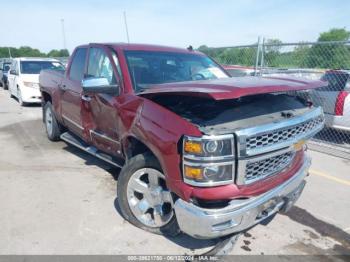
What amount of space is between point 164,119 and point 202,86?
44cm

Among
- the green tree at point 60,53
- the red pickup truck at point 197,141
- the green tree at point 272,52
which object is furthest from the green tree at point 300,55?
the green tree at point 60,53

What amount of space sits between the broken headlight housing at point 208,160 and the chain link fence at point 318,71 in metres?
1.99

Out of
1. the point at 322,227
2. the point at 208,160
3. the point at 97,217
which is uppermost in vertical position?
the point at 208,160

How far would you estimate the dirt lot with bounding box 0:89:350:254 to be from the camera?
3.14 meters

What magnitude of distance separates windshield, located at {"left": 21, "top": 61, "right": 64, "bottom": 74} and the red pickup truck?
872 centimetres

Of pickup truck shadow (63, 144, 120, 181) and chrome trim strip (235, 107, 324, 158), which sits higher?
chrome trim strip (235, 107, 324, 158)

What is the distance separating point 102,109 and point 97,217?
1.32 metres

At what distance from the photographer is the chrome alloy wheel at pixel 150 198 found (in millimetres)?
3117

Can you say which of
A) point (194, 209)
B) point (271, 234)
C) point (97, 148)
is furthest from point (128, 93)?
point (271, 234)

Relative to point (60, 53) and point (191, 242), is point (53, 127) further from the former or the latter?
point (60, 53)

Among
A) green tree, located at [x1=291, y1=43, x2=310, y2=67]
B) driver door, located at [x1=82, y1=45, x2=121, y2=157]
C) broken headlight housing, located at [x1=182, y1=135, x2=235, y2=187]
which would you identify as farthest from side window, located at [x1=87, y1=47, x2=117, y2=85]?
green tree, located at [x1=291, y1=43, x2=310, y2=67]

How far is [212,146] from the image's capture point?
96.9 inches

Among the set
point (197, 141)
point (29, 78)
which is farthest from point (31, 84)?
point (197, 141)

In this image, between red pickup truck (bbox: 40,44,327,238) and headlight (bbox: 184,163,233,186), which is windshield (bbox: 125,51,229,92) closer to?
red pickup truck (bbox: 40,44,327,238)
